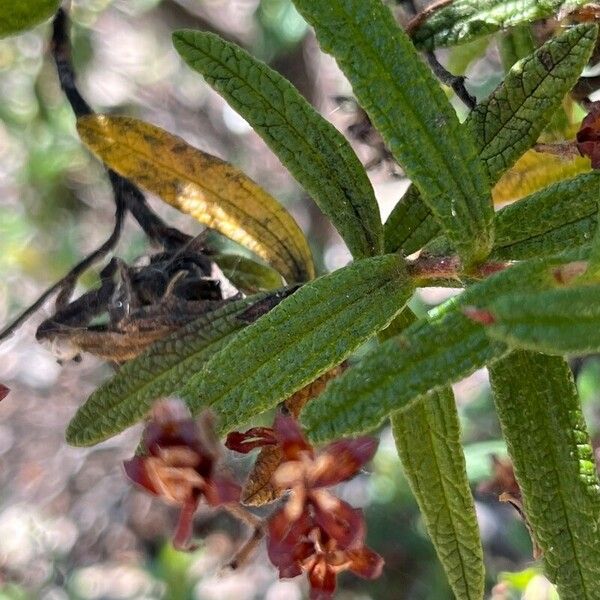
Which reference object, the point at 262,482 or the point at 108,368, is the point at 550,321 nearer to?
Answer: the point at 262,482

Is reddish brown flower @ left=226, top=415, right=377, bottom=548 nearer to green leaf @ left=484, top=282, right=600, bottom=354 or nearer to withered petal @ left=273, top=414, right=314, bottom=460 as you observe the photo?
withered petal @ left=273, top=414, right=314, bottom=460

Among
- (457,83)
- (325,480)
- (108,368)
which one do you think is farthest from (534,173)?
(108,368)

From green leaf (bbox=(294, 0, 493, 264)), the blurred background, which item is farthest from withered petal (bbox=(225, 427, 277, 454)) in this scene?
the blurred background

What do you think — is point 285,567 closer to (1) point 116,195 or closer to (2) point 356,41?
(2) point 356,41

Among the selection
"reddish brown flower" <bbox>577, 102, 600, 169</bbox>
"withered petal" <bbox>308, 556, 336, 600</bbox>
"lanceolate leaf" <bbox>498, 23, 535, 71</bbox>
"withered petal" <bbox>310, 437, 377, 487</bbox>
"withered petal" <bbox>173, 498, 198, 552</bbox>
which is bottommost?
"withered petal" <bbox>308, 556, 336, 600</bbox>

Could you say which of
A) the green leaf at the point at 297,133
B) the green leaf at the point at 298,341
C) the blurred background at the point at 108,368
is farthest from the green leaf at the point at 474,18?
the blurred background at the point at 108,368

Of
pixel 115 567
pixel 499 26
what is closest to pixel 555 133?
pixel 499 26
